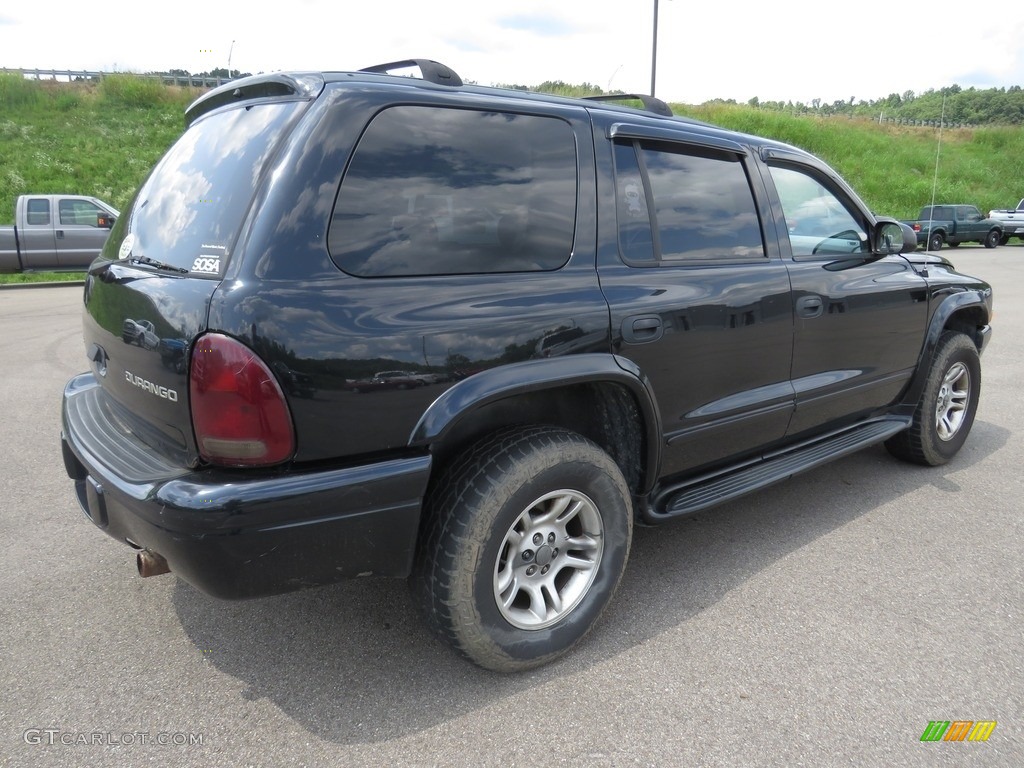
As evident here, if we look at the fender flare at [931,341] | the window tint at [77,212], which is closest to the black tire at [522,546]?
the fender flare at [931,341]

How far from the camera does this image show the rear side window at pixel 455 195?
7.14 ft

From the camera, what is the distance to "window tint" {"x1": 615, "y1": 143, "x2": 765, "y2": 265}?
111 inches

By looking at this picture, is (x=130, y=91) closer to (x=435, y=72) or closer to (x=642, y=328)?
(x=435, y=72)

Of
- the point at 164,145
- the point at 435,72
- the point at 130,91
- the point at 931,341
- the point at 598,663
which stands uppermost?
the point at 130,91

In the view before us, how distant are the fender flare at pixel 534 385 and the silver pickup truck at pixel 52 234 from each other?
13.5 metres

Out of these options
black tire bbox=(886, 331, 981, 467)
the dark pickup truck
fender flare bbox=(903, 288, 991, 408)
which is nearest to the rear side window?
fender flare bbox=(903, 288, 991, 408)

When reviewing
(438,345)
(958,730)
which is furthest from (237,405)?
(958,730)

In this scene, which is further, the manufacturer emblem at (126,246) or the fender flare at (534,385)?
the manufacturer emblem at (126,246)

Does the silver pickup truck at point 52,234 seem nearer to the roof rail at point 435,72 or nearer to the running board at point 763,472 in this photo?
the roof rail at point 435,72

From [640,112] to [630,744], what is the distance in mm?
2341

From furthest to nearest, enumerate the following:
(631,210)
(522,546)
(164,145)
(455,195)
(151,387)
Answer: (164,145)
(631,210)
(522,546)
(455,195)
(151,387)

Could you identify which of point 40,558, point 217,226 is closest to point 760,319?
point 217,226

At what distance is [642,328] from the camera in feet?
8.82

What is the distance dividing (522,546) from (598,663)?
1.66ft
